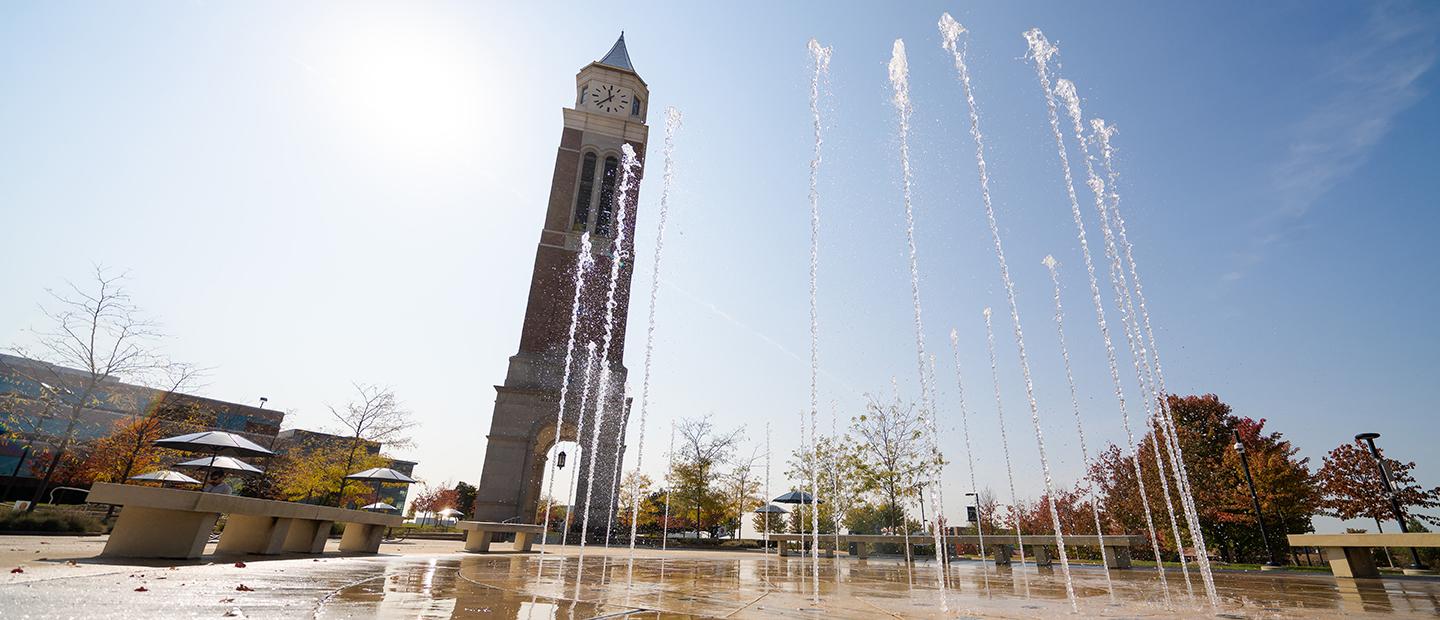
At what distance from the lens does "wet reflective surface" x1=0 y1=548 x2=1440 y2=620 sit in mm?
3910

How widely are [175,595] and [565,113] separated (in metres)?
40.1

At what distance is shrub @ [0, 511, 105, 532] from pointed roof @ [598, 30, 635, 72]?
38370 mm

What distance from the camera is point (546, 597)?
5352 mm

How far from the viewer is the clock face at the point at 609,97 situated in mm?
41719

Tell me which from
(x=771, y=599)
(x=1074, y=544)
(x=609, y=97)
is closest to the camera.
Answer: (x=771, y=599)

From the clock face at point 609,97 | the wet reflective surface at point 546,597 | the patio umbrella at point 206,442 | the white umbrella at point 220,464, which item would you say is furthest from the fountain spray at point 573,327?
the wet reflective surface at point 546,597

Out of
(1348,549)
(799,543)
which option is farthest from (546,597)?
(799,543)

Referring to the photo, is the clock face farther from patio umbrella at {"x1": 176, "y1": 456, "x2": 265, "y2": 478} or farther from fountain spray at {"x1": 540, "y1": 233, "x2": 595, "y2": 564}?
patio umbrella at {"x1": 176, "y1": 456, "x2": 265, "y2": 478}

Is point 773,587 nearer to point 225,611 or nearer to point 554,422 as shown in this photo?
point 225,611

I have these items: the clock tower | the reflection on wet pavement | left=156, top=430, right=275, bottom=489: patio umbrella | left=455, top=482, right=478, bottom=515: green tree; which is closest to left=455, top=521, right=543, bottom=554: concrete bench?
left=156, top=430, right=275, bottom=489: patio umbrella

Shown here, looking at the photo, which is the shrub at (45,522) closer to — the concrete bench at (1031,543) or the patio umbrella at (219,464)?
the patio umbrella at (219,464)

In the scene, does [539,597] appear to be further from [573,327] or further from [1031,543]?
[573,327]

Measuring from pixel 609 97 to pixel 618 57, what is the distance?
586cm

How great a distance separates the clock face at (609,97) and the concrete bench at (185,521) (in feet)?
120
